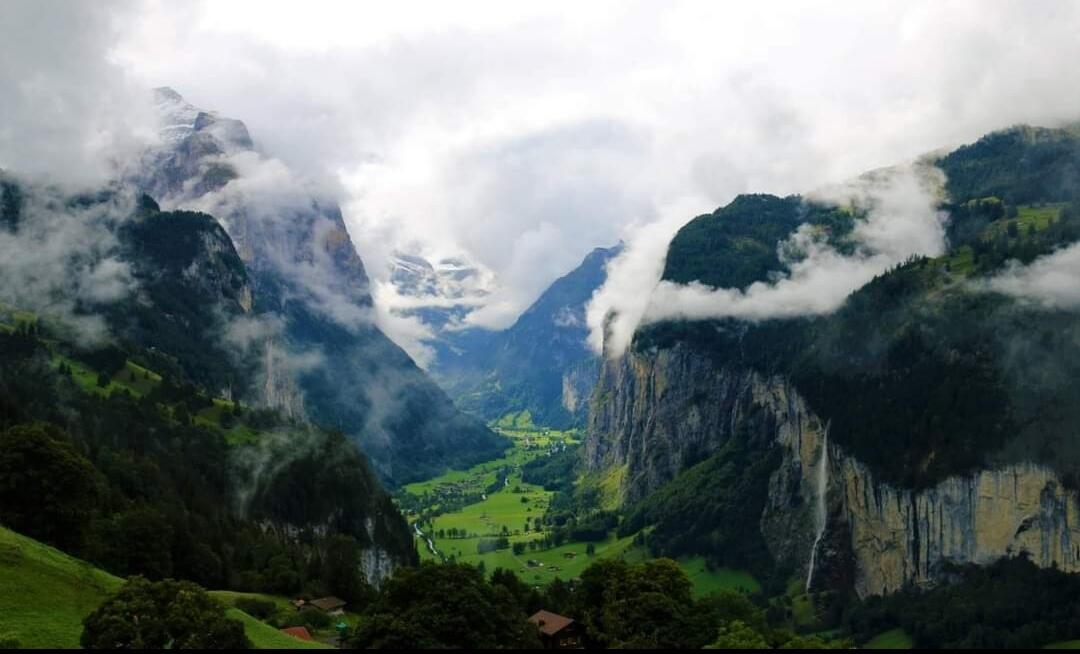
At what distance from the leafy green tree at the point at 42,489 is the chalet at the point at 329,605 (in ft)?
103

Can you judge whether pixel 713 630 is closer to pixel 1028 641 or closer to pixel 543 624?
pixel 543 624

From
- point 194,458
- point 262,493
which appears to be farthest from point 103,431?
point 262,493

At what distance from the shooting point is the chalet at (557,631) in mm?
96938

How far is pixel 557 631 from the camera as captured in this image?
319ft

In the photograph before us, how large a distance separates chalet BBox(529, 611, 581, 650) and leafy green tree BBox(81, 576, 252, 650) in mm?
43191

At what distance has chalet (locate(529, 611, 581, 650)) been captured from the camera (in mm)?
96938

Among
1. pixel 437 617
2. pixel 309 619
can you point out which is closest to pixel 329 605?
pixel 309 619

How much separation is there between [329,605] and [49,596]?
166ft

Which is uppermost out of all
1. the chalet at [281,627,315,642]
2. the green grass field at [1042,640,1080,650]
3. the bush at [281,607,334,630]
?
the chalet at [281,627,315,642]

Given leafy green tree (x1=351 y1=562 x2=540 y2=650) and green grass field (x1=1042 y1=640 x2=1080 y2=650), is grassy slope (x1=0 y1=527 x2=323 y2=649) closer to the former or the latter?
leafy green tree (x1=351 y1=562 x2=540 y2=650)

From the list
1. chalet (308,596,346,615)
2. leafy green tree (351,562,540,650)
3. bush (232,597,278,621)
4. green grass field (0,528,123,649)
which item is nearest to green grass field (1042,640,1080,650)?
leafy green tree (351,562,540,650)

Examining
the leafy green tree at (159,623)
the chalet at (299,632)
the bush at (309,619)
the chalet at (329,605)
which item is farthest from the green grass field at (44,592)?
the chalet at (329,605)

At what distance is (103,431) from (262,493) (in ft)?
118

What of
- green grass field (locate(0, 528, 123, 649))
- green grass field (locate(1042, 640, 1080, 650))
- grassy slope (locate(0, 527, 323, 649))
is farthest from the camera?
green grass field (locate(1042, 640, 1080, 650))
